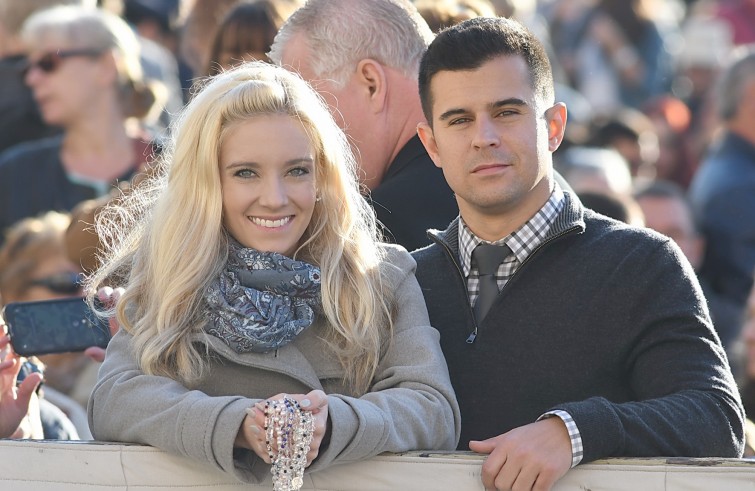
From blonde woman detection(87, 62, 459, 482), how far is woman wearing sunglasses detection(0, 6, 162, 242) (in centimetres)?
310

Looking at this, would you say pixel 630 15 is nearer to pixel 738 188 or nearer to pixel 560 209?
pixel 738 188

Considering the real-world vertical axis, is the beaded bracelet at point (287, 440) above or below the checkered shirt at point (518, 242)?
below

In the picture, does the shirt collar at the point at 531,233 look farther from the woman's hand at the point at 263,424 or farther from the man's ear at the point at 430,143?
the woman's hand at the point at 263,424

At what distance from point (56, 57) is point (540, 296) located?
160 inches

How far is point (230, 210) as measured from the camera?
12.2 ft

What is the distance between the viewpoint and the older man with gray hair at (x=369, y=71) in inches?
193

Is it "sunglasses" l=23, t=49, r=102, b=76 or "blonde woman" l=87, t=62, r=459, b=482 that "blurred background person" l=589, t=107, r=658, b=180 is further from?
"blonde woman" l=87, t=62, r=459, b=482

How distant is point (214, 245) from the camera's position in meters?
3.67

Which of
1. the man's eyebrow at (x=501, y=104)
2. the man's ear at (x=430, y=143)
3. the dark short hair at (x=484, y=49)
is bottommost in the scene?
the man's ear at (x=430, y=143)

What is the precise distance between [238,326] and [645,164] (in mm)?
7023

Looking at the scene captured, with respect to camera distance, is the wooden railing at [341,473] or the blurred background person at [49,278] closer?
the wooden railing at [341,473]

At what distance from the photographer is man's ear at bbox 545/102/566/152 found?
4.00 m

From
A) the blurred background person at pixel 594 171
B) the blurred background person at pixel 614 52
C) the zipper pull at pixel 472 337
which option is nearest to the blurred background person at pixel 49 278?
the zipper pull at pixel 472 337

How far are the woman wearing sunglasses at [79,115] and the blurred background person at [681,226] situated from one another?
2.75m
